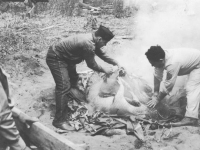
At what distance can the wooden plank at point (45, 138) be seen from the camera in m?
3.38

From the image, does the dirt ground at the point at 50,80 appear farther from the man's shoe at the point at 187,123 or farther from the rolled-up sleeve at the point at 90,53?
the rolled-up sleeve at the point at 90,53

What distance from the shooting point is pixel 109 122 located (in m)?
4.77

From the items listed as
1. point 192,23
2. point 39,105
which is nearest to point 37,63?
point 39,105

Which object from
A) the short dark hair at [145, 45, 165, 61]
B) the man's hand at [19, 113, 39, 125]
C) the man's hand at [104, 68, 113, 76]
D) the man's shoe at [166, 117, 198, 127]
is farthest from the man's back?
the man's hand at [19, 113, 39, 125]

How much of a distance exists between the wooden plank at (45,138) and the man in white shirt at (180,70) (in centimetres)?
180

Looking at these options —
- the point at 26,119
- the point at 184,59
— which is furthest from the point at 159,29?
the point at 26,119

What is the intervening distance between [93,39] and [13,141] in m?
2.28

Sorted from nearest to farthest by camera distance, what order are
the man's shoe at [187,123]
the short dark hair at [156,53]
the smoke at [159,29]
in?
the short dark hair at [156,53] < the man's shoe at [187,123] < the smoke at [159,29]

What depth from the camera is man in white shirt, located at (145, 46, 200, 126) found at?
175 inches

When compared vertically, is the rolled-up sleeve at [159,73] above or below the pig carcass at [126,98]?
above

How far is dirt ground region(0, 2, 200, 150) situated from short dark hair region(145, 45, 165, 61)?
4.17 feet

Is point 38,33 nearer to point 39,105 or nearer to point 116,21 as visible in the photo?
point 116,21

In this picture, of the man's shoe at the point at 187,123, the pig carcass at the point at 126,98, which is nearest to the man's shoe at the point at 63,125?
the pig carcass at the point at 126,98

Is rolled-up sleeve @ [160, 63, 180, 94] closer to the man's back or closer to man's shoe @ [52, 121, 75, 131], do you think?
the man's back
